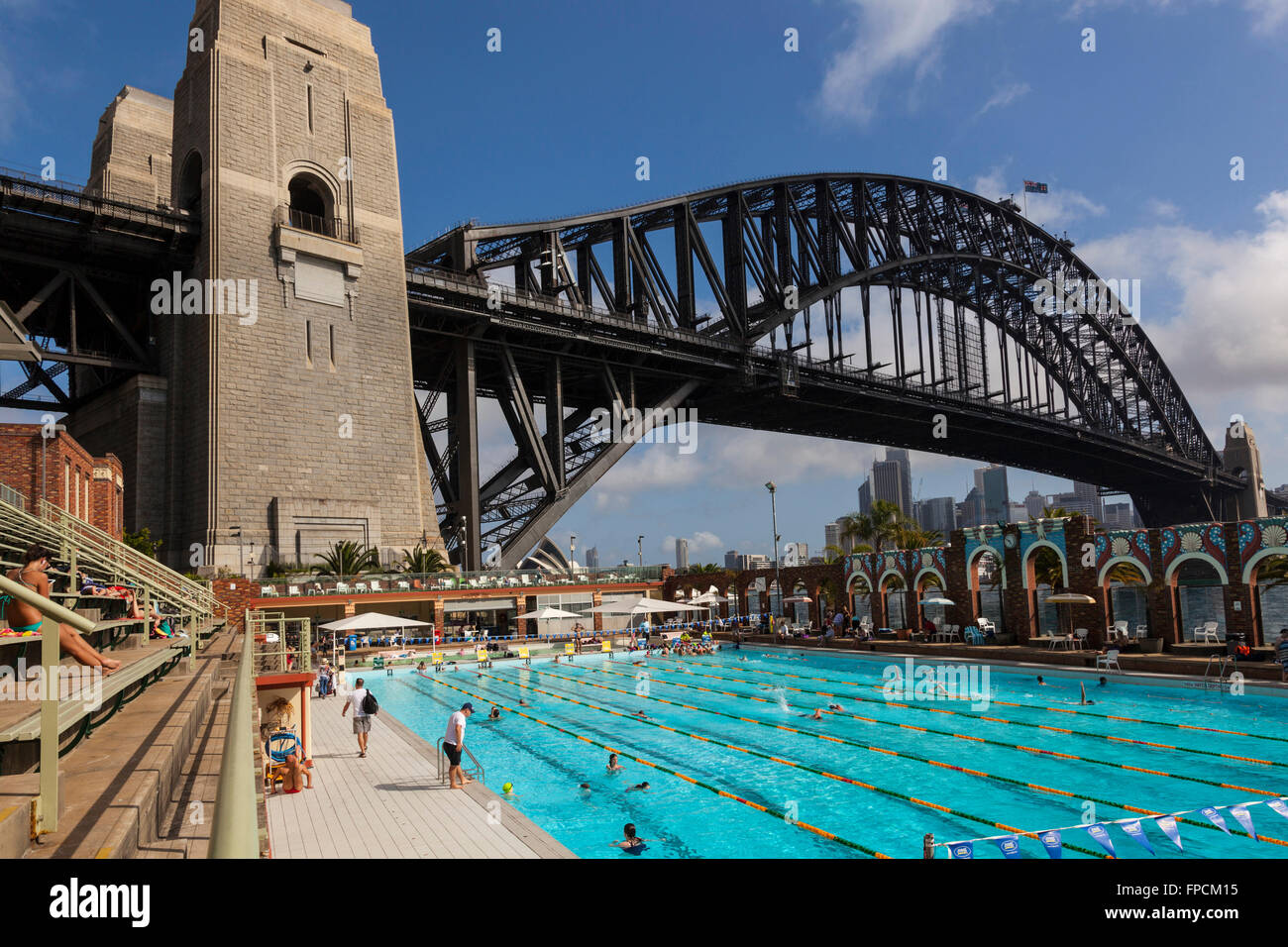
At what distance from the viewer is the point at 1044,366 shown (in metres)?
96.8

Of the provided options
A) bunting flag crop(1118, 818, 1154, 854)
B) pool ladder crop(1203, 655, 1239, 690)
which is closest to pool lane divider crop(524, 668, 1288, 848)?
bunting flag crop(1118, 818, 1154, 854)

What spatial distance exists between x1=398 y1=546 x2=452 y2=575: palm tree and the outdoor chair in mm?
27847

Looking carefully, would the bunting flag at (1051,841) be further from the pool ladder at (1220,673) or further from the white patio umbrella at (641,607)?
the white patio umbrella at (641,607)

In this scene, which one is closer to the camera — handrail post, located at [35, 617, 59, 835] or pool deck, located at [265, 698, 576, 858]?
handrail post, located at [35, 617, 59, 835]

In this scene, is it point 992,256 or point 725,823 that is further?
point 992,256

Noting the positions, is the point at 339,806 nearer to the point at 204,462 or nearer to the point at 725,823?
the point at 725,823

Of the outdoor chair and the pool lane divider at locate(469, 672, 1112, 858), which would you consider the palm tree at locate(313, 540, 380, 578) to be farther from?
the outdoor chair

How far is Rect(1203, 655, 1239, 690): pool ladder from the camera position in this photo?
73.0 feet

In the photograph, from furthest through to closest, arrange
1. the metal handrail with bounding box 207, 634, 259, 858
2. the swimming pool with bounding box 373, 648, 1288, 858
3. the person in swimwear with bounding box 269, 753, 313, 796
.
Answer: the person in swimwear with bounding box 269, 753, 313, 796, the swimming pool with bounding box 373, 648, 1288, 858, the metal handrail with bounding box 207, 634, 259, 858

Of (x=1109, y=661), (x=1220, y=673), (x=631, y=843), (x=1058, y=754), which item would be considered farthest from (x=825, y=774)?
(x=1109, y=661)

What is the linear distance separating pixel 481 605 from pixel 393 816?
29.9m

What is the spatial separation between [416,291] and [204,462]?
1535cm

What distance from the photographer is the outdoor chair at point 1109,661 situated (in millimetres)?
25562

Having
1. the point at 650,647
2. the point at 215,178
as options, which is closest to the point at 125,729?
the point at 650,647
